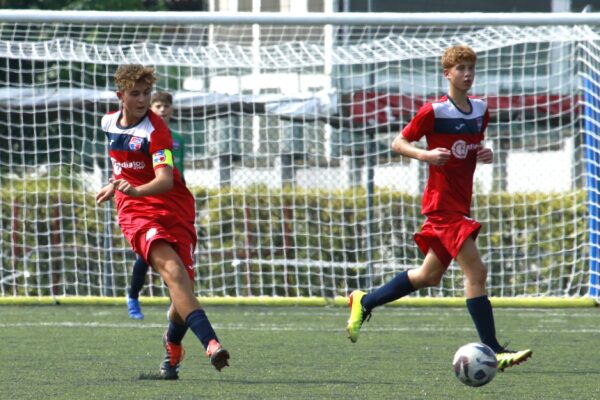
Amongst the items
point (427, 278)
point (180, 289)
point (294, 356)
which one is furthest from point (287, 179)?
point (180, 289)

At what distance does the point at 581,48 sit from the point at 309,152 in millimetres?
3165

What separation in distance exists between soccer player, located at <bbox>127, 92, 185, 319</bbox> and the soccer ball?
3759mm

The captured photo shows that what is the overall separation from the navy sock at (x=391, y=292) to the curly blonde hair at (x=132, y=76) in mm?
1940

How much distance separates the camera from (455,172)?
675 cm

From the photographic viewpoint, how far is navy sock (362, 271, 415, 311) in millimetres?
7039

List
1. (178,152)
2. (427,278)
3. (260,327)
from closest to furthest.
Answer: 1. (427,278)
2. (260,327)
3. (178,152)

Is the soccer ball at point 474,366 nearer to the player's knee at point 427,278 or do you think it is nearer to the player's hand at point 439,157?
the player's hand at point 439,157

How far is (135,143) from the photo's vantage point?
6062mm

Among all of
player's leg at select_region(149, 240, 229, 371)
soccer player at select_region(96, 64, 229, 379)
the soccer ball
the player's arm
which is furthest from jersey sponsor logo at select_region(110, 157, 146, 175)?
the soccer ball

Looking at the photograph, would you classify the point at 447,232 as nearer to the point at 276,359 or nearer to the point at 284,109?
the point at 276,359

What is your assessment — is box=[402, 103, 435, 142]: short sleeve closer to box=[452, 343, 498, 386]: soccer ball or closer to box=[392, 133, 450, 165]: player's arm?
box=[392, 133, 450, 165]: player's arm

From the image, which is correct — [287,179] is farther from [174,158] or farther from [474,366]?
[474,366]

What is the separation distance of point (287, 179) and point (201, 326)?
7.41 m

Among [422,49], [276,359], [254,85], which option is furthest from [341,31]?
[276,359]
